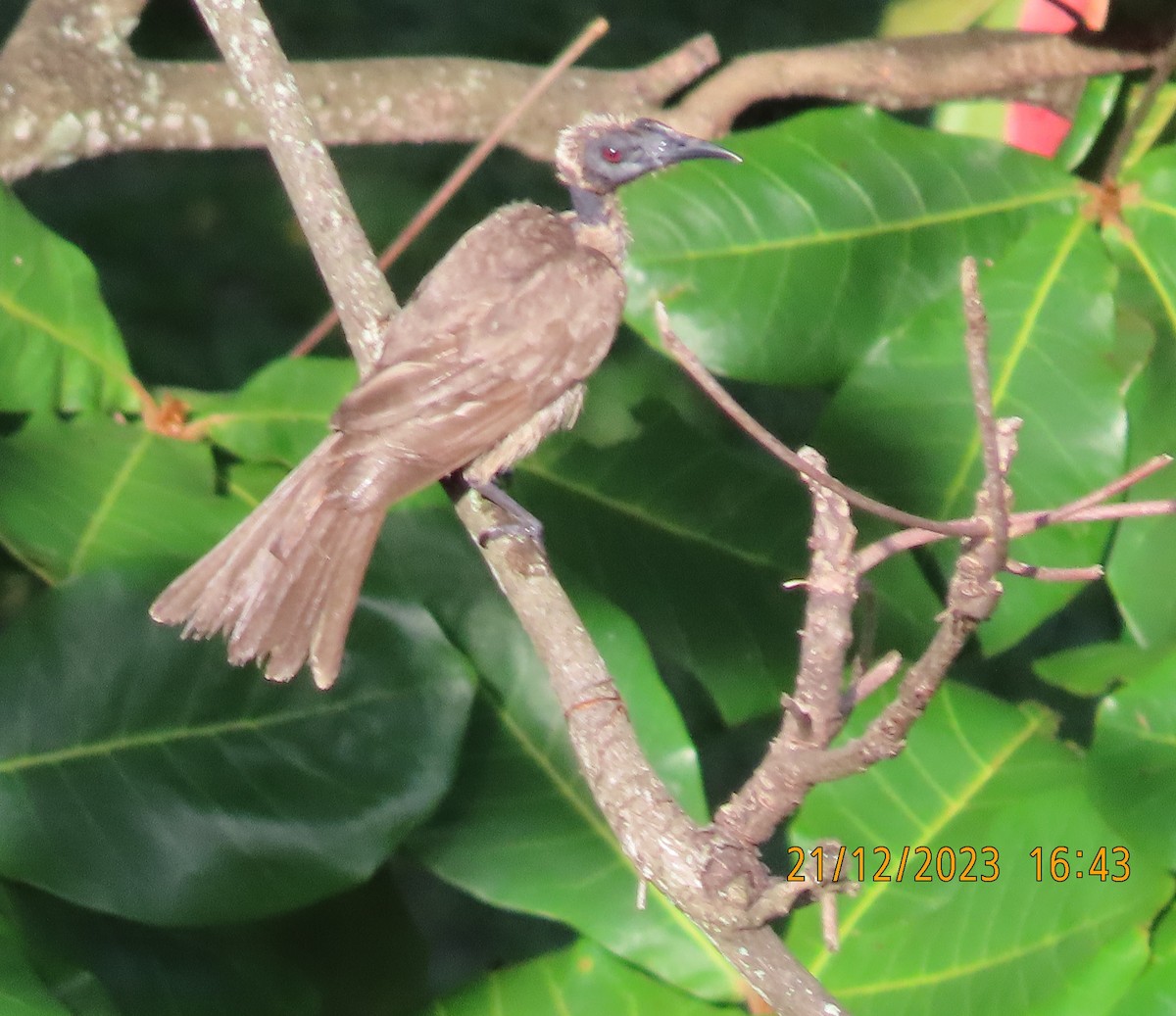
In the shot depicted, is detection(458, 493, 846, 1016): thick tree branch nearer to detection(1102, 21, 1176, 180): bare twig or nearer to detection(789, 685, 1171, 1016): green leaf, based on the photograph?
detection(789, 685, 1171, 1016): green leaf

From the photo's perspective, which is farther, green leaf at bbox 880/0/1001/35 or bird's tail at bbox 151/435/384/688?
green leaf at bbox 880/0/1001/35

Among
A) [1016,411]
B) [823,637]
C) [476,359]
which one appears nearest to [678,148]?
[476,359]

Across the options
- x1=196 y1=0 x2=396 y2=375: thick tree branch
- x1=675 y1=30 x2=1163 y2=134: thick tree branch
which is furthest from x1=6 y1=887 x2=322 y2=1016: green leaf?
x1=675 y1=30 x2=1163 y2=134: thick tree branch

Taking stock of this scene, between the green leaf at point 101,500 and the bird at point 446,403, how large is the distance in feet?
0.30

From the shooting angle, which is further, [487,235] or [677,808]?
[487,235]

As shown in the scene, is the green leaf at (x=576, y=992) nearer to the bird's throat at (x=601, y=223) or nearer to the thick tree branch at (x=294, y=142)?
the thick tree branch at (x=294, y=142)

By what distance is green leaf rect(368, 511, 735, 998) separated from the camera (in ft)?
4.27

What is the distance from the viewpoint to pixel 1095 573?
0.73 metres

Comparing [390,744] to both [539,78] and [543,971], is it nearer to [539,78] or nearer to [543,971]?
[543,971]

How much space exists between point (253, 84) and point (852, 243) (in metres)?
0.64

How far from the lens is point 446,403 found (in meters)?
1.37

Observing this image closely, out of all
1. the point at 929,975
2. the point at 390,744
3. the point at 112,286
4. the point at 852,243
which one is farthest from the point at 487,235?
the point at 112,286

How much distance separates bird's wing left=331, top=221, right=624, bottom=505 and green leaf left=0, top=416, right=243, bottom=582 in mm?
182

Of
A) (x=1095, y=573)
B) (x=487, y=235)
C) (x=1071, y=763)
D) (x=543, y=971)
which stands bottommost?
(x=543, y=971)
